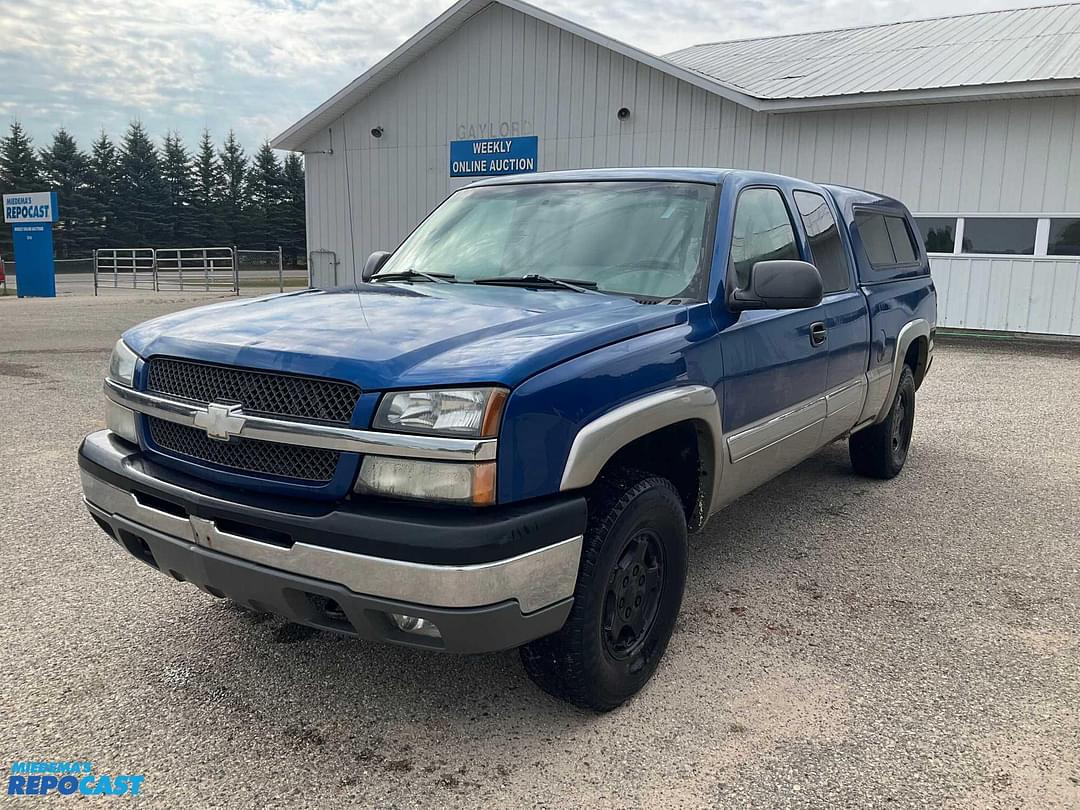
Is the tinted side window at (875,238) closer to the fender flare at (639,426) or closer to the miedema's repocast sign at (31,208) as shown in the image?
the fender flare at (639,426)

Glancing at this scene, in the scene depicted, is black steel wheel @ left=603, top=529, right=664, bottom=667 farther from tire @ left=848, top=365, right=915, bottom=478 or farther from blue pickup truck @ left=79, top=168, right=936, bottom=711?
tire @ left=848, top=365, right=915, bottom=478

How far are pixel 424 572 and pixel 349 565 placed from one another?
8.7 inches

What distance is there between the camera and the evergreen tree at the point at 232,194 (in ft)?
212

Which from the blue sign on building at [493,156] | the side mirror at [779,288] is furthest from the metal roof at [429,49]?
the side mirror at [779,288]

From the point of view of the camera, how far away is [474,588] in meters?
2.25

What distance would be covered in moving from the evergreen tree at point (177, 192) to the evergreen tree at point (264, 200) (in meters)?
4.46

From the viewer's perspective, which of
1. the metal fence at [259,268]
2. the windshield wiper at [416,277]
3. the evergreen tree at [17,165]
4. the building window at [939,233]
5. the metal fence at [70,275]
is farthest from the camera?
the evergreen tree at [17,165]

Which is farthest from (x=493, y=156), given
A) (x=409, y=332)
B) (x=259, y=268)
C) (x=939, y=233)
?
(x=259, y=268)

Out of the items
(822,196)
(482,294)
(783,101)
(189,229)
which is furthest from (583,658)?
(189,229)

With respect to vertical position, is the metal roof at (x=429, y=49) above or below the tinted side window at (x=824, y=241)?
above

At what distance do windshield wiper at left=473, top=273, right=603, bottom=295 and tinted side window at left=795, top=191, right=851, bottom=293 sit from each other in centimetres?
152

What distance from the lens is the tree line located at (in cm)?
6056

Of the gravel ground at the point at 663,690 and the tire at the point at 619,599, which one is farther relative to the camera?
the tire at the point at 619,599

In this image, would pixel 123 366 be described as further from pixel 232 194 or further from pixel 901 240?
pixel 232 194
